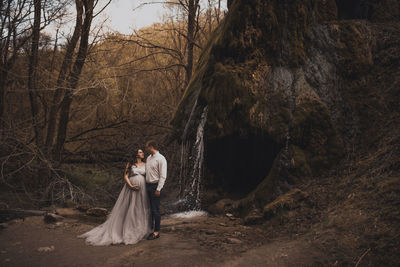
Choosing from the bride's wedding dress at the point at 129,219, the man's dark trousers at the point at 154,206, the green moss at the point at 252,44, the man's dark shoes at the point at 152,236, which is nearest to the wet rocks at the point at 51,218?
the bride's wedding dress at the point at 129,219

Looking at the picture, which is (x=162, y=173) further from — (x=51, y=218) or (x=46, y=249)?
(x=51, y=218)

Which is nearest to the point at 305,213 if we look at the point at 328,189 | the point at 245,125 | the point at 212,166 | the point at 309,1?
the point at 328,189

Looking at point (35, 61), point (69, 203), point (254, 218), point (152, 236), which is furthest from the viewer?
point (35, 61)

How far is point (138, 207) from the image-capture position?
604 centimetres

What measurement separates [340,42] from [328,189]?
4.20m

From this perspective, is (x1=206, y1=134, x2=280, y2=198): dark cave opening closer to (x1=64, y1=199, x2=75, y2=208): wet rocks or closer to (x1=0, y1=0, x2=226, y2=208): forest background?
(x1=0, y1=0, x2=226, y2=208): forest background

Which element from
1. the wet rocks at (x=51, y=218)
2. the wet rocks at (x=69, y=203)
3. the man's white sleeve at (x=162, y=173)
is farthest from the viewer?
the wet rocks at (x=69, y=203)

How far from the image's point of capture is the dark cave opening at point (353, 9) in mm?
9312

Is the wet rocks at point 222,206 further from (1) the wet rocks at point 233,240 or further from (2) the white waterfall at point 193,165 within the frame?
(1) the wet rocks at point 233,240

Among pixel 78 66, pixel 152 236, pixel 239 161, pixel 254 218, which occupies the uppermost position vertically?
pixel 78 66

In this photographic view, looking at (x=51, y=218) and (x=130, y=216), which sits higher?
(x=130, y=216)

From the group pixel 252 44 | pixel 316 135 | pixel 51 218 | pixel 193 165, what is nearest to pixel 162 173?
pixel 193 165

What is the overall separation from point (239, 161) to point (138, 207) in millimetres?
3315

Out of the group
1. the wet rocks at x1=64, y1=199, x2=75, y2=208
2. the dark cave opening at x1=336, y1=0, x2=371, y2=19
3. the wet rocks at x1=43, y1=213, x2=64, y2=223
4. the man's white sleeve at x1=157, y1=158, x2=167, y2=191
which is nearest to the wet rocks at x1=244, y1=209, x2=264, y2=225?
the man's white sleeve at x1=157, y1=158, x2=167, y2=191
